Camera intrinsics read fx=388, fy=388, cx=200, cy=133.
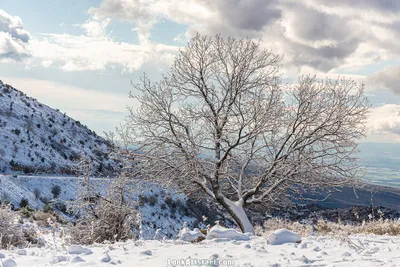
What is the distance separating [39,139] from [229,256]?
143 ft

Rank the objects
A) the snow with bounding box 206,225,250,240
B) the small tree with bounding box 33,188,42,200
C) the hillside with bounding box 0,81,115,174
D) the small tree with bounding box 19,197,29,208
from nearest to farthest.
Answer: the snow with bounding box 206,225,250,240, the small tree with bounding box 19,197,29,208, the small tree with bounding box 33,188,42,200, the hillside with bounding box 0,81,115,174

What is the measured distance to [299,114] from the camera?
1430cm

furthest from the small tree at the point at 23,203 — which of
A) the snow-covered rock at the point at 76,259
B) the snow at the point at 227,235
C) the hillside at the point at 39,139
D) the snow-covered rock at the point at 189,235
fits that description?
the snow-covered rock at the point at 76,259

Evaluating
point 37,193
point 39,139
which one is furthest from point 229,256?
point 39,139

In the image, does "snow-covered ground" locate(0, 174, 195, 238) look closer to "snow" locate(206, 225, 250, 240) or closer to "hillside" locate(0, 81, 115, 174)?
"hillside" locate(0, 81, 115, 174)

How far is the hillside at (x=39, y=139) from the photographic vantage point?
38.0 m

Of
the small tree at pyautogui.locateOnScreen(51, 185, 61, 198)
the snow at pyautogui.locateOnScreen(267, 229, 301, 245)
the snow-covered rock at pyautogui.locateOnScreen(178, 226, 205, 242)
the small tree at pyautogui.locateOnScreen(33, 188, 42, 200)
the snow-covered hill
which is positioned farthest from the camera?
the small tree at pyautogui.locateOnScreen(51, 185, 61, 198)

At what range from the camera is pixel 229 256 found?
18.9 ft

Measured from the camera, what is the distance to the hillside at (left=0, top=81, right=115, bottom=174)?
3803cm

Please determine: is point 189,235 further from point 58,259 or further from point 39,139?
point 39,139

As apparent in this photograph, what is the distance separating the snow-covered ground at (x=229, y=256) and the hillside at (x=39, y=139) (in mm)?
25675

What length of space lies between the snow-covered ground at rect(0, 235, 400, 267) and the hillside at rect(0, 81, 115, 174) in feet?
84.2

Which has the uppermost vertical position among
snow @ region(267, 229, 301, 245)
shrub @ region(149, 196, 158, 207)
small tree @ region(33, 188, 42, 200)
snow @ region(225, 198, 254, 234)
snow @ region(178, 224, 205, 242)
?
snow @ region(267, 229, 301, 245)

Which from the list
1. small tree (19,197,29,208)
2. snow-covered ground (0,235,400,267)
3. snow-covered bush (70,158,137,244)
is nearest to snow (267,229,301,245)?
snow-covered ground (0,235,400,267)
